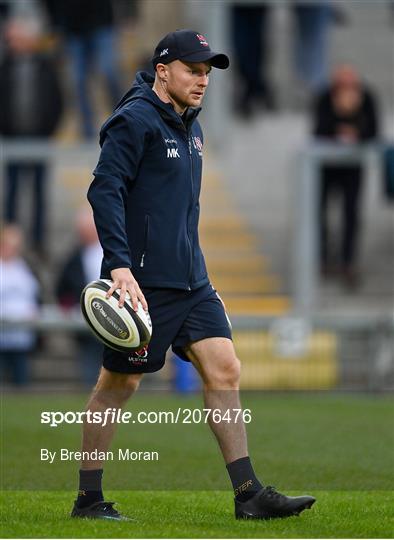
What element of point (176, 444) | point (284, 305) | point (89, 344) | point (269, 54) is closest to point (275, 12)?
point (269, 54)

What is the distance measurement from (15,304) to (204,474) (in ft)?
21.5

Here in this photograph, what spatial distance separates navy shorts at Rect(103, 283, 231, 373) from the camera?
22.8ft

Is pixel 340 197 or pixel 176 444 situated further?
pixel 340 197

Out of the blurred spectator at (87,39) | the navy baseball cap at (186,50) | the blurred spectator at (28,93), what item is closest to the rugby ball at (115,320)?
the navy baseball cap at (186,50)

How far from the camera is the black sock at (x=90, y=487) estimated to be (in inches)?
277

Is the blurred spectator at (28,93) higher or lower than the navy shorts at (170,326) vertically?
higher

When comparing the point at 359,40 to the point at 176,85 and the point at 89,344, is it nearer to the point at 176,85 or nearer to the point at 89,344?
the point at 89,344

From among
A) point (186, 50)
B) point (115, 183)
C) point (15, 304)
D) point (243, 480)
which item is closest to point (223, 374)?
point (243, 480)

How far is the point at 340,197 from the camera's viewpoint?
664 inches

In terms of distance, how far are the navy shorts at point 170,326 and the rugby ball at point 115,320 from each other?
16 cm

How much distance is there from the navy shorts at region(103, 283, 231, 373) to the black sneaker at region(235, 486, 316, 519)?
0.72 metres

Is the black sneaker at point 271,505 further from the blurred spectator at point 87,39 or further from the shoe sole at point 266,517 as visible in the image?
the blurred spectator at point 87,39

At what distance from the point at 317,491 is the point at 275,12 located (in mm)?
11532

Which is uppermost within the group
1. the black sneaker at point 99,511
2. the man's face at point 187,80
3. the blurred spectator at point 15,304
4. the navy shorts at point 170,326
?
the man's face at point 187,80
